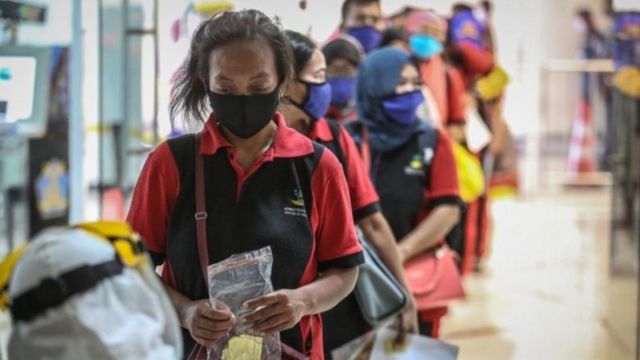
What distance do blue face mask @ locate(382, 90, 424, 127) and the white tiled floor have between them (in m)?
1.81

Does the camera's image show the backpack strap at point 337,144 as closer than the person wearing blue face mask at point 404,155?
Yes

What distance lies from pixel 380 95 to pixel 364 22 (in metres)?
0.19

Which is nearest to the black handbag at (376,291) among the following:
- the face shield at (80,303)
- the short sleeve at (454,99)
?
the face shield at (80,303)


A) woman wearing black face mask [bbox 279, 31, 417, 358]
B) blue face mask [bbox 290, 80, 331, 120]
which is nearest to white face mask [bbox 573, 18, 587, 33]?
woman wearing black face mask [bbox 279, 31, 417, 358]

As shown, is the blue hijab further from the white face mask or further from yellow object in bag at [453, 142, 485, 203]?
the white face mask

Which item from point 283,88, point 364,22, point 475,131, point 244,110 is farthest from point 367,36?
point 475,131

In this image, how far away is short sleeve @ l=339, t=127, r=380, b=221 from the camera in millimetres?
1948

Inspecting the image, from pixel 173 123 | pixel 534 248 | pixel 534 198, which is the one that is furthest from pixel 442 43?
pixel 534 198

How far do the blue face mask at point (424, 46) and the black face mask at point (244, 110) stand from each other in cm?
160

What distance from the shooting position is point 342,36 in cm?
217

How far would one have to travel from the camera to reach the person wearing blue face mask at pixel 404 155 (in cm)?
235

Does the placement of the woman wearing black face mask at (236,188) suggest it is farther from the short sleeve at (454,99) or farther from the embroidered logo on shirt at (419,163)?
the short sleeve at (454,99)

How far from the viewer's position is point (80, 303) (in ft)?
3.83

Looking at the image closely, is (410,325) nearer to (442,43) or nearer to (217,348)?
(217,348)
